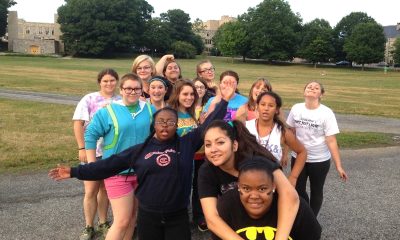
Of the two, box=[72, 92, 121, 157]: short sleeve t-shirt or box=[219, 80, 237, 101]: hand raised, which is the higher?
box=[219, 80, 237, 101]: hand raised

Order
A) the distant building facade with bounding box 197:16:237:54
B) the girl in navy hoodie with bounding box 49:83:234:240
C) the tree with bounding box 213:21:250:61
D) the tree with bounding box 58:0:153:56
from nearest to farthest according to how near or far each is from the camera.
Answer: the girl in navy hoodie with bounding box 49:83:234:240 < the tree with bounding box 58:0:153:56 < the tree with bounding box 213:21:250:61 < the distant building facade with bounding box 197:16:237:54

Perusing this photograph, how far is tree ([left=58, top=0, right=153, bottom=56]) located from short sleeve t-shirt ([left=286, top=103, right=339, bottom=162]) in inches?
3232

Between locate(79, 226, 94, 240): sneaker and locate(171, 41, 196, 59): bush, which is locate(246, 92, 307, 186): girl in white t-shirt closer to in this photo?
locate(79, 226, 94, 240): sneaker

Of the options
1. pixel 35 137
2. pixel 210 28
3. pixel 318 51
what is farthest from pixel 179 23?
pixel 35 137

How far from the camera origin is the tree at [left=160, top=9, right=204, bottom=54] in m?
99.0

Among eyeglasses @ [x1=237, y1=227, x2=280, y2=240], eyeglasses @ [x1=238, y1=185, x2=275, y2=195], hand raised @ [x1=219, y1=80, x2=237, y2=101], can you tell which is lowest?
eyeglasses @ [x1=237, y1=227, x2=280, y2=240]

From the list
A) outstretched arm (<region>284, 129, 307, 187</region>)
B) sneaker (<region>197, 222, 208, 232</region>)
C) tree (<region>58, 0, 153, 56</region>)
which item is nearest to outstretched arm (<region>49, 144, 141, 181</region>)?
outstretched arm (<region>284, 129, 307, 187</region>)

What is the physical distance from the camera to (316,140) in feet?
15.5

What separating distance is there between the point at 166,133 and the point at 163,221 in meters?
0.73

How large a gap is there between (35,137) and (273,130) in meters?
7.64

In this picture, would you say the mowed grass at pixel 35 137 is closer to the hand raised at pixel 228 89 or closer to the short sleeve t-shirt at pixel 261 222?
the hand raised at pixel 228 89

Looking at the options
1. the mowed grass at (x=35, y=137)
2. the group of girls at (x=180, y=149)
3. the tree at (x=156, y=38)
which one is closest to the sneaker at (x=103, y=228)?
the group of girls at (x=180, y=149)

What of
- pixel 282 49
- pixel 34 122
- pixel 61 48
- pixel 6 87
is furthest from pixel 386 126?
pixel 61 48

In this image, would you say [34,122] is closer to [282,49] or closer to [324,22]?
[282,49]
